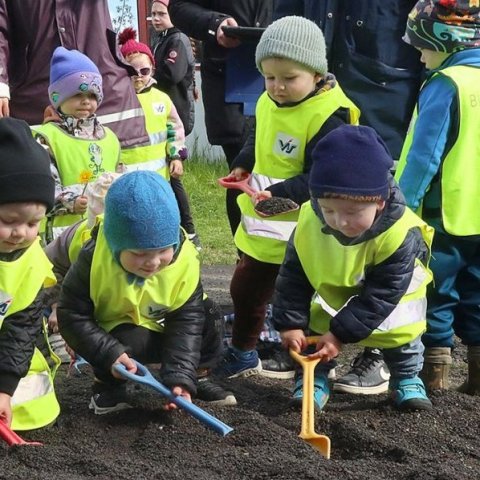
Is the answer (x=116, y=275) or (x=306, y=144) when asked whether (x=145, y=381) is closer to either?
(x=116, y=275)

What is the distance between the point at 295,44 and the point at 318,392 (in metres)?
1.35

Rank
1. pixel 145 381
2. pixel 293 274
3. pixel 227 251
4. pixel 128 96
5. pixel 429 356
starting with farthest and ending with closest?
pixel 227 251, pixel 128 96, pixel 429 356, pixel 293 274, pixel 145 381

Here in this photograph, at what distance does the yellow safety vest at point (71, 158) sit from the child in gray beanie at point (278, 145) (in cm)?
78

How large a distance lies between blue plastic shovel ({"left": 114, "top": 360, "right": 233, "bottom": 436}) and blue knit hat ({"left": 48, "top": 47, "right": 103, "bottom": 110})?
5.34ft

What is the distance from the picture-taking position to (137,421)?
4.04 metres

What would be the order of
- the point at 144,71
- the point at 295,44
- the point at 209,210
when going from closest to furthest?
the point at 295,44 < the point at 144,71 < the point at 209,210

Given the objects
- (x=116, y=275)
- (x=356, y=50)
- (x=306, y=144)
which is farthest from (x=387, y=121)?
(x=116, y=275)

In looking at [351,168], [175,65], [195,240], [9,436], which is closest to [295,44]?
[351,168]

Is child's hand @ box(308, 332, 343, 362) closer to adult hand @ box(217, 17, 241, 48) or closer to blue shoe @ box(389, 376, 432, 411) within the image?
blue shoe @ box(389, 376, 432, 411)

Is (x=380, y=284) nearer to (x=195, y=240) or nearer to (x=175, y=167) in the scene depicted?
(x=175, y=167)

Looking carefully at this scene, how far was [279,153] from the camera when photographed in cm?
456

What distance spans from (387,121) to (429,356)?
3.93ft

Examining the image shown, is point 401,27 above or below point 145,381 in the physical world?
above

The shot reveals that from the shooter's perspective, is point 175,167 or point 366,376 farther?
point 175,167
